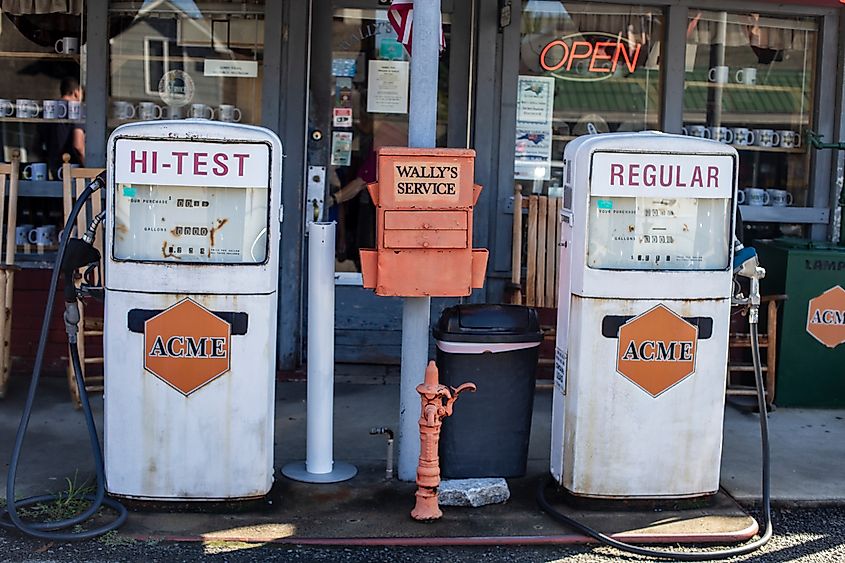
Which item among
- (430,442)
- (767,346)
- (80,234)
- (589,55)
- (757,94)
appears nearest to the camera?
(430,442)

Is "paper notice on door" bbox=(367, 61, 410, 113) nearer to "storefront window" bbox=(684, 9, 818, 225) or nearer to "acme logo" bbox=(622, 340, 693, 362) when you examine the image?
"storefront window" bbox=(684, 9, 818, 225)

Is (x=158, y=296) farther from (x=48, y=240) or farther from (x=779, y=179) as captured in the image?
(x=779, y=179)

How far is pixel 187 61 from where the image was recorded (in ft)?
23.4

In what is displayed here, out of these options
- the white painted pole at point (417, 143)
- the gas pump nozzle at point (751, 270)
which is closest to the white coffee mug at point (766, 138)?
the gas pump nozzle at point (751, 270)

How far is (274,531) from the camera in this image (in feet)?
15.0

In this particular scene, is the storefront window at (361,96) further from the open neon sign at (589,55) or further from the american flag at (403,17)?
the american flag at (403,17)

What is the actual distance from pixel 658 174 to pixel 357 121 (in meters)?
2.91

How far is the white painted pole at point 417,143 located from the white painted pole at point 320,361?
356mm

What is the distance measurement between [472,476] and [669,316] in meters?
1.25

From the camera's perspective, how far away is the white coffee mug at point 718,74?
7.43 metres

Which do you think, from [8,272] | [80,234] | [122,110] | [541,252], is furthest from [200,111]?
[541,252]

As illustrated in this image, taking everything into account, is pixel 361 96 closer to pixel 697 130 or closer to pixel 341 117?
pixel 341 117

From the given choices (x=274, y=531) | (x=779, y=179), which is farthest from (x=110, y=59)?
(x=779, y=179)

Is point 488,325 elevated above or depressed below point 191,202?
below
